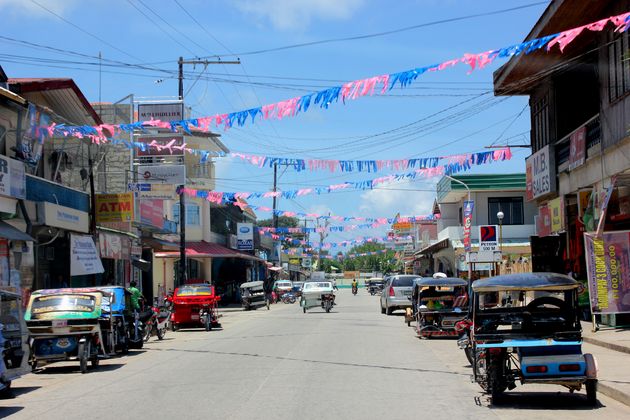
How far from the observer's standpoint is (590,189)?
2297 cm

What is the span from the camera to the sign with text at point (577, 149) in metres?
22.9

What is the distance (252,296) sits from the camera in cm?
4797

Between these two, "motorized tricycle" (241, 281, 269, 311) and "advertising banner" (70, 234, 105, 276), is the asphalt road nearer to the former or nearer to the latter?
"advertising banner" (70, 234, 105, 276)

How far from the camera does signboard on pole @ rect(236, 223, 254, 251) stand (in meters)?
60.5

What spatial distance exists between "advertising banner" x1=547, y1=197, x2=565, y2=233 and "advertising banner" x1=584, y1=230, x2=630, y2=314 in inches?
260

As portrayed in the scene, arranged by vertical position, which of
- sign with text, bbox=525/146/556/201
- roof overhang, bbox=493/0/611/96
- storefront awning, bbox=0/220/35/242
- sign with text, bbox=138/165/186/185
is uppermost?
roof overhang, bbox=493/0/611/96

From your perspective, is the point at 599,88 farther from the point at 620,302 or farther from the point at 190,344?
the point at 190,344

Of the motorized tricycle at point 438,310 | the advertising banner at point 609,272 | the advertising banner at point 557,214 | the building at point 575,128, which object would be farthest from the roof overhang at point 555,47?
the motorized tricycle at point 438,310

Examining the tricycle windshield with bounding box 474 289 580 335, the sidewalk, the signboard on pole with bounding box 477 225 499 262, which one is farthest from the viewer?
the signboard on pole with bounding box 477 225 499 262

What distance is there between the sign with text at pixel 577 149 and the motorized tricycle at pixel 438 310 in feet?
16.6

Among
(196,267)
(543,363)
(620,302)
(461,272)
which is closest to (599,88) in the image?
(620,302)

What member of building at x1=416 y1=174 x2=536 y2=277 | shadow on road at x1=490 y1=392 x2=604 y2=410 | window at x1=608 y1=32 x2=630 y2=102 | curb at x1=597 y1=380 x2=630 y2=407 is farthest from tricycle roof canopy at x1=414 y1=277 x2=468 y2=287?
building at x1=416 y1=174 x2=536 y2=277

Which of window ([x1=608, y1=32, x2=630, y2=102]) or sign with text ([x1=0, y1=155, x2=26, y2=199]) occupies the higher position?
window ([x1=608, y1=32, x2=630, y2=102])

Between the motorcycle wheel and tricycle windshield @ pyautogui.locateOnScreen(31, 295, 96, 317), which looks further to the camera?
tricycle windshield @ pyautogui.locateOnScreen(31, 295, 96, 317)
